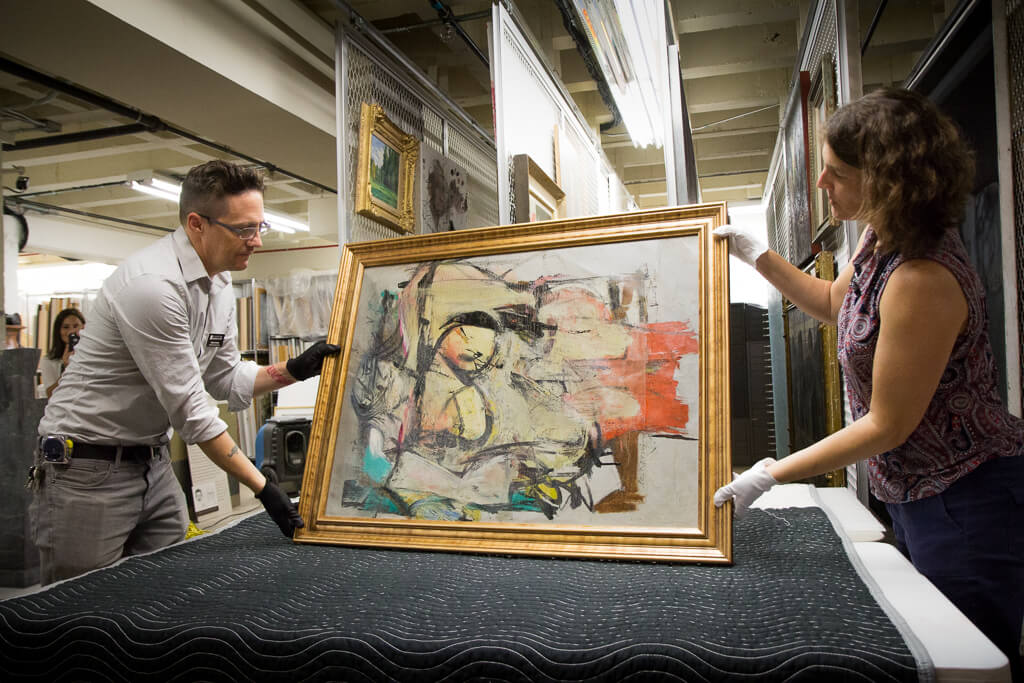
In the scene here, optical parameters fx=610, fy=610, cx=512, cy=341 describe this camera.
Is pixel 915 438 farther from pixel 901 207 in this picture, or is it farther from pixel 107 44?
pixel 107 44

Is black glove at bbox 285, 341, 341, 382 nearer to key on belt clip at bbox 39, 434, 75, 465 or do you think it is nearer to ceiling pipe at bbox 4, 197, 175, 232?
key on belt clip at bbox 39, 434, 75, 465

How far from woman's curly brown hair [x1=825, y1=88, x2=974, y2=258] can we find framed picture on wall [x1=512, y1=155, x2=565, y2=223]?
128 centimetres

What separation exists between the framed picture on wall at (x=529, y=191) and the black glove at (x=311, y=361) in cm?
96

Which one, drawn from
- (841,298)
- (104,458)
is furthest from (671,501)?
(104,458)

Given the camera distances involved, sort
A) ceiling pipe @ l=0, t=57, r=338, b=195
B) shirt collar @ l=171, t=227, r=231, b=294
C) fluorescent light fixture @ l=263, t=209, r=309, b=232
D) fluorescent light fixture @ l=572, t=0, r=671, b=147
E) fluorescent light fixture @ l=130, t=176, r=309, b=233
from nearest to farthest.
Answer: shirt collar @ l=171, t=227, r=231, b=294 → fluorescent light fixture @ l=572, t=0, r=671, b=147 → ceiling pipe @ l=0, t=57, r=338, b=195 → fluorescent light fixture @ l=130, t=176, r=309, b=233 → fluorescent light fixture @ l=263, t=209, r=309, b=232

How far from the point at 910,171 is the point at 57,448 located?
1644 millimetres

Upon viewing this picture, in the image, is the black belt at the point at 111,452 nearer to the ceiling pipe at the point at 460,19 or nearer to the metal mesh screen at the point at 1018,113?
the metal mesh screen at the point at 1018,113

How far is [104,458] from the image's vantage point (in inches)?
52.0

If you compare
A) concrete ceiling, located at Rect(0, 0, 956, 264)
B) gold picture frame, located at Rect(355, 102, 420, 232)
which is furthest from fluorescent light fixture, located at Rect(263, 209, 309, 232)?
gold picture frame, located at Rect(355, 102, 420, 232)

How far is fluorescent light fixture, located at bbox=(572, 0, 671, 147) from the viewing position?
2.20 m

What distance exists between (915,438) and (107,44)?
358 cm

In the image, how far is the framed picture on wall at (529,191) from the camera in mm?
2266

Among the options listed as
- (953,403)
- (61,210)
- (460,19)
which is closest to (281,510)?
(953,403)

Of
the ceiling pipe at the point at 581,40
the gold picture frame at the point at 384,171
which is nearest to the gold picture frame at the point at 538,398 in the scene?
the gold picture frame at the point at 384,171
